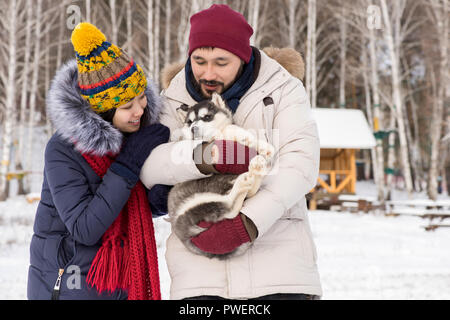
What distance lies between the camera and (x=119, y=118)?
247cm

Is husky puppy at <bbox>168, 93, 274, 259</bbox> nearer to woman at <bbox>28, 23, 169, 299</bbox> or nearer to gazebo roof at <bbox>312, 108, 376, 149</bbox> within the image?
woman at <bbox>28, 23, 169, 299</bbox>

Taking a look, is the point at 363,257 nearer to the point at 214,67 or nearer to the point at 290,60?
the point at 290,60

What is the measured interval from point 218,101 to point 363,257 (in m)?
7.14

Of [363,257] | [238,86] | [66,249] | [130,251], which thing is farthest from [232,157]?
[363,257]

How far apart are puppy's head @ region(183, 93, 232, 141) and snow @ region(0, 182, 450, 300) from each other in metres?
3.57

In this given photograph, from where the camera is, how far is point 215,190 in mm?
2207

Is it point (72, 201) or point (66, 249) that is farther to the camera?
point (66, 249)

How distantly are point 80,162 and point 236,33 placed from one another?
1131 mm

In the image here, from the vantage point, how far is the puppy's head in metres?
2.42

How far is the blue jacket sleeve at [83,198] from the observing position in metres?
2.17

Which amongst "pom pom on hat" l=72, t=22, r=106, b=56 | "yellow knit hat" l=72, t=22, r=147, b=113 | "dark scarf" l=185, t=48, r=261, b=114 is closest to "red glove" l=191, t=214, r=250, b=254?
"dark scarf" l=185, t=48, r=261, b=114

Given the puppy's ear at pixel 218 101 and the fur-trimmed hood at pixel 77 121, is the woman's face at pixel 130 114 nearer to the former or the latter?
the fur-trimmed hood at pixel 77 121
